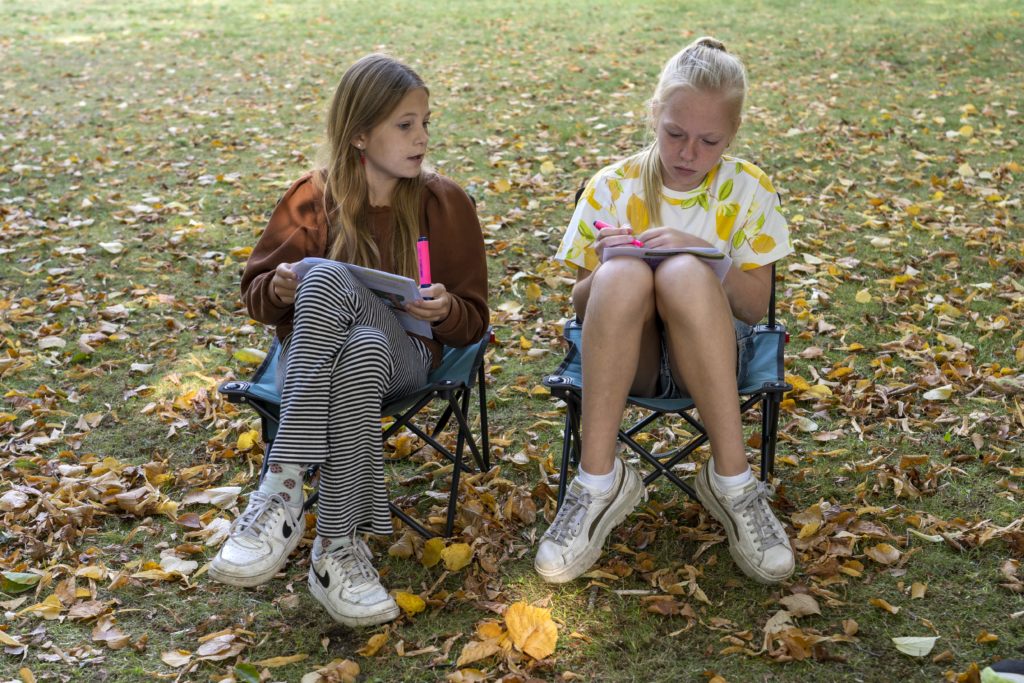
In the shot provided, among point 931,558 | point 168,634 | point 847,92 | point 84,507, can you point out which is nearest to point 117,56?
point 847,92

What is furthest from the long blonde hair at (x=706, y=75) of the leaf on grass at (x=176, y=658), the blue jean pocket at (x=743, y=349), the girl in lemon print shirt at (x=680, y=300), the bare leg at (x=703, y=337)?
the leaf on grass at (x=176, y=658)

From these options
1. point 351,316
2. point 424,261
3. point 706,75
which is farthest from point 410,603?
point 706,75

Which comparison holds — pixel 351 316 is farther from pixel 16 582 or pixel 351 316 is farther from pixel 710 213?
pixel 16 582

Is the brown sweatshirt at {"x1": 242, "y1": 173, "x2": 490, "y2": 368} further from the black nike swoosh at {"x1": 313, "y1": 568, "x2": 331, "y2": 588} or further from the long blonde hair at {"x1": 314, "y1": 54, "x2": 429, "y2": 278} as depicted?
the black nike swoosh at {"x1": 313, "y1": 568, "x2": 331, "y2": 588}

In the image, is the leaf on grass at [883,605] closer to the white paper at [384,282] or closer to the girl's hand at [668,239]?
the girl's hand at [668,239]

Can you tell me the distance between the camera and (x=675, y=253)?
250 cm

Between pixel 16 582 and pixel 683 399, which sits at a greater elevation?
pixel 683 399

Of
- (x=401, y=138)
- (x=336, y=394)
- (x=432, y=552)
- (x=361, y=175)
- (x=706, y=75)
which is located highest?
(x=706, y=75)

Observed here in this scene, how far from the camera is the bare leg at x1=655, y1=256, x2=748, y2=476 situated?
244cm

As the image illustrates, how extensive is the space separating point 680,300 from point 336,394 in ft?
2.90

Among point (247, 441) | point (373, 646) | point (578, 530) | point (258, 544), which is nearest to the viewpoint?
point (373, 646)

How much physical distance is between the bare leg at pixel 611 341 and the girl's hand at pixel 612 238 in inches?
2.1

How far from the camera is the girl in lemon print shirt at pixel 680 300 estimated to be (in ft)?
8.11

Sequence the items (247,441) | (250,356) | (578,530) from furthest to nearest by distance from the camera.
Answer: (250,356), (247,441), (578,530)
